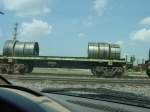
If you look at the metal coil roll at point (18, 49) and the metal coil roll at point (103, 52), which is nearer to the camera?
the metal coil roll at point (18, 49)

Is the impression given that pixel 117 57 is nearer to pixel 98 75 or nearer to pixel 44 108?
pixel 98 75

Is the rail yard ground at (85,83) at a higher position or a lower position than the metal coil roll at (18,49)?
lower

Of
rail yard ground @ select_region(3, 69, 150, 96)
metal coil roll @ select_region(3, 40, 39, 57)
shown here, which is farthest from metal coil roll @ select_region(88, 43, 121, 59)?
rail yard ground @ select_region(3, 69, 150, 96)

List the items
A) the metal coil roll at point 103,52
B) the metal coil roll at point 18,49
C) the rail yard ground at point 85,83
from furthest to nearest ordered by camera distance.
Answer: the metal coil roll at point 103,52
the metal coil roll at point 18,49
the rail yard ground at point 85,83

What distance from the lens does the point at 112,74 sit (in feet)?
137

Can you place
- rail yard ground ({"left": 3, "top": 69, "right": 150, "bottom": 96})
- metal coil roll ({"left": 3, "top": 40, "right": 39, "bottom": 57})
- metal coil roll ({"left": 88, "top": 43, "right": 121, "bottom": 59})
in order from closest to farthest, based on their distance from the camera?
rail yard ground ({"left": 3, "top": 69, "right": 150, "bottom": 96}) → metal coil roll ({"left": 3, "top": 40, "right": 39, "bottom": 57}) → metal coil roll ({"left": 88, "top": 43, "right": 121, "bottom": 59})

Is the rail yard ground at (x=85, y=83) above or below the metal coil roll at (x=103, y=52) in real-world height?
below

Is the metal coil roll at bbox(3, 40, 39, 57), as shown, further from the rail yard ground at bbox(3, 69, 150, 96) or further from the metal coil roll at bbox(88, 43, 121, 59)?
the rail yard ground at bbox(3, 69, 150, 96)

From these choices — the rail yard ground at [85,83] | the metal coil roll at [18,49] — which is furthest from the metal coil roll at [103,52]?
the rail yard ground at [85,83]

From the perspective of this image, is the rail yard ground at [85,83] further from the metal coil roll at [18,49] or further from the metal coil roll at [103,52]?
the metal coil roll at [103,52]

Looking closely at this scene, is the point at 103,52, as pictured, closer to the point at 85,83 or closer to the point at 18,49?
the point at 18,49

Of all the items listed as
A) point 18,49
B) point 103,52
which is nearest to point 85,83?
point 103,52

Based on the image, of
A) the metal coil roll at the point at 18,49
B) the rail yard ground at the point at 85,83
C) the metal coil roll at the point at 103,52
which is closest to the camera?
the rail yard ground at the point at 85,83

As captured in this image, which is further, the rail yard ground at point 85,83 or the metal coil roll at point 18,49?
the metal coil roll at point 18,49
